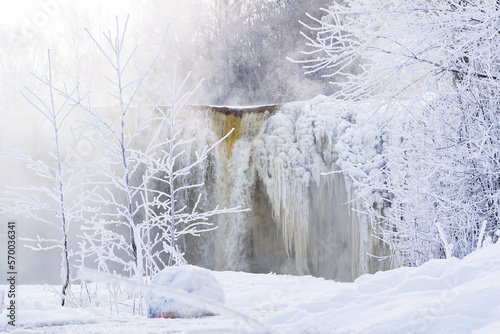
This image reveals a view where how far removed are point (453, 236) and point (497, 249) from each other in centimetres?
239

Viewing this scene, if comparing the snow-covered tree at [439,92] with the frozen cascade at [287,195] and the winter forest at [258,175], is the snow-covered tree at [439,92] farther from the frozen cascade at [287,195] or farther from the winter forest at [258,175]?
the frozen cascade at [287,195]

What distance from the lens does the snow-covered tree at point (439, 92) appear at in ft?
11.2

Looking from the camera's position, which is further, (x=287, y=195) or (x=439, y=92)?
(x=287, y=195)

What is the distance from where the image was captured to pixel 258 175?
9.50 metres

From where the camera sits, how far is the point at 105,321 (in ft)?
7.48

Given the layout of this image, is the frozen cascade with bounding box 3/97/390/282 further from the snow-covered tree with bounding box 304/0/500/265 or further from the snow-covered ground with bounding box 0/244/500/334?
the snow-covered ground with bounding box 0/244/500/334

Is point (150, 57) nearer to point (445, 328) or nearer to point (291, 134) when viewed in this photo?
point (291, 134)

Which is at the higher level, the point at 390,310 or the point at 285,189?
the point at 285,189

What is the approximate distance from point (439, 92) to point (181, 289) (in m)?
2.82

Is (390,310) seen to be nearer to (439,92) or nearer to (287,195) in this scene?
(439,92)

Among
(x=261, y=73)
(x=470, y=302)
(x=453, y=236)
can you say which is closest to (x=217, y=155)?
(x=453, y=236)

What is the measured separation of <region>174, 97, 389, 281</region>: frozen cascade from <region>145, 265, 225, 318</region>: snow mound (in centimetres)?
537

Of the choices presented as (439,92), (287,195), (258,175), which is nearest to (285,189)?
Result: (287,195)

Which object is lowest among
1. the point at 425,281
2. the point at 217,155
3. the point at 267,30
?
the point at 425,281
